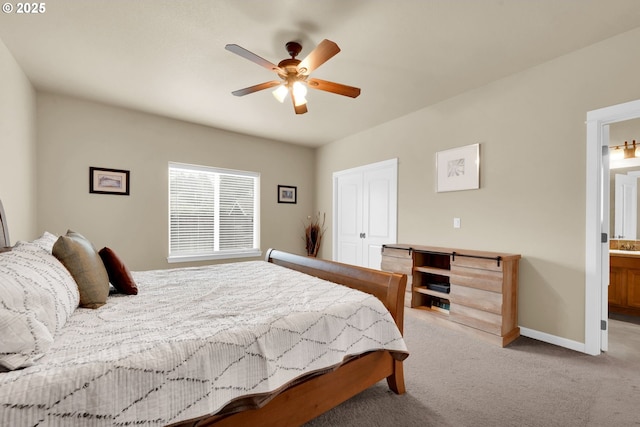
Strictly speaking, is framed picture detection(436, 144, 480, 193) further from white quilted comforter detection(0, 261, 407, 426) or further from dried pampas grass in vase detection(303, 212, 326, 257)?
dried pampas grass in vase detection(303, 212, 326, 257)

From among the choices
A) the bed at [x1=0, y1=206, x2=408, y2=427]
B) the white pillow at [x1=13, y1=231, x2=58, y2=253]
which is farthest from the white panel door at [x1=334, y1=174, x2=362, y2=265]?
the white pillow at [x1=13, y1=231, x2=58, y2=253]

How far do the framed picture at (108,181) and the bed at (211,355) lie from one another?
2257mm

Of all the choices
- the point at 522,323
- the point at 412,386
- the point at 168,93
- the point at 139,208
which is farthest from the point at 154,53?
the point at 522,323

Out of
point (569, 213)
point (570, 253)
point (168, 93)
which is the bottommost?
point (570, 253)

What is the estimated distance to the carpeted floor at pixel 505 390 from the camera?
1.66 m

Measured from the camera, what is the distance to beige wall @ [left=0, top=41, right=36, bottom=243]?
2428 mm

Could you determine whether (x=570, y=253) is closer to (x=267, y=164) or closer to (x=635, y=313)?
(x=635, y=313)

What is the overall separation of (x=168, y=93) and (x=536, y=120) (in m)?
3.93

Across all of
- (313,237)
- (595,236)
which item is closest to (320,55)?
(595,236)

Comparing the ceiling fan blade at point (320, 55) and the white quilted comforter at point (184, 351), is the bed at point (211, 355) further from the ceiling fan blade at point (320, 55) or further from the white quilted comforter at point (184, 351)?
the ceiling fan blade at point (320, 55)

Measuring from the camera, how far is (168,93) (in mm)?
3320

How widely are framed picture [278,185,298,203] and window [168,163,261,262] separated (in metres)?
0.42

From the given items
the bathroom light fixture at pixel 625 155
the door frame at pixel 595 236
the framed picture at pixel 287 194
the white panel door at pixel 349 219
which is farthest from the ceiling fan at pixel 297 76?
the bathroom light fixture at pixel 625 155

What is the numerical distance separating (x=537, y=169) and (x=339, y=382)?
2.70m
